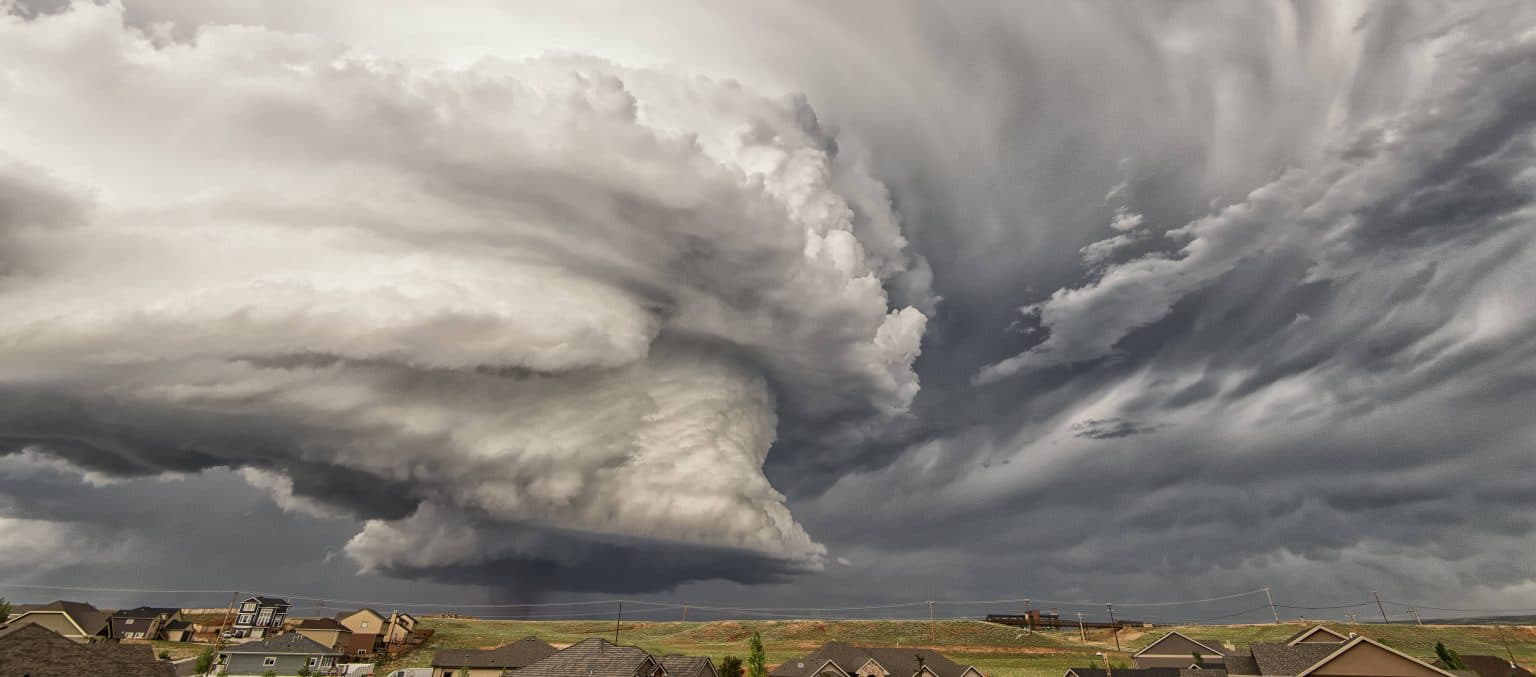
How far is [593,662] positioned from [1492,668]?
114297 millimetres

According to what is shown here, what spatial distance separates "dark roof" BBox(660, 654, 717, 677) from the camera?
77000 mm

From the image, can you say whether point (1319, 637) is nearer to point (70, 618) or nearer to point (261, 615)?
point (70, 618)

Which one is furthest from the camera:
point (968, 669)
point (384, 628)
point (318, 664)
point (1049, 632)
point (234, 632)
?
point (1049, 632)

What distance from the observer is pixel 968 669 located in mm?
93625

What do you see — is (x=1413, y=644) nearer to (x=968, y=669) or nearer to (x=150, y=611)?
(x=968, y=669)

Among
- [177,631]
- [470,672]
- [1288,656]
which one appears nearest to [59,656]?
[470,672]

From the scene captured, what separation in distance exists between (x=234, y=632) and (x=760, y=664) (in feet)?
440

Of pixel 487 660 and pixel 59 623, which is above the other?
pixel 59 623

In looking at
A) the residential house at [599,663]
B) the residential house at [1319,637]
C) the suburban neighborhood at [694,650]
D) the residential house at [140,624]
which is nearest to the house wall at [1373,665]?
the suburban neighborhood at [694,650]

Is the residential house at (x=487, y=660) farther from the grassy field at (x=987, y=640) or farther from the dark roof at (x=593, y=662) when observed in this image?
the dark roof at (x=593, y=662)

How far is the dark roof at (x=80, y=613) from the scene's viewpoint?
115475 mm

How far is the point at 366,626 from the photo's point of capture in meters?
137

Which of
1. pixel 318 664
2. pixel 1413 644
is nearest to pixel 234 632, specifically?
pixel 318 664

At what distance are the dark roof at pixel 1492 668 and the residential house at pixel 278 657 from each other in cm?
16221
